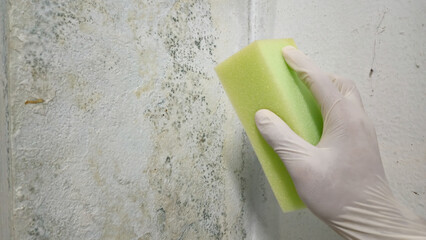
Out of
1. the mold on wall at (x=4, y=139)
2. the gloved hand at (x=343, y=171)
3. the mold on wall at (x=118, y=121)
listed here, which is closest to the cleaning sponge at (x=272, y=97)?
the gloved hand at (x=343, y=171)

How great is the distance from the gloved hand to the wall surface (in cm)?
21

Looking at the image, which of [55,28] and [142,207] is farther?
[142,207]

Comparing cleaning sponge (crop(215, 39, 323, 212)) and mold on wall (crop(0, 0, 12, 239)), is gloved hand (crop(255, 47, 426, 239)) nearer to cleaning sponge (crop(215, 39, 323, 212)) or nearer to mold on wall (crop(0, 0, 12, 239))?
cleaning sponge (crop(215, 39, 323, 212))

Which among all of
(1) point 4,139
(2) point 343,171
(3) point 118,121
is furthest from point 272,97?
(1) point 4,139

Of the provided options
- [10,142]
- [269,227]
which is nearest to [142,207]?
[10,142]

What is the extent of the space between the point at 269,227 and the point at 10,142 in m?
1.04

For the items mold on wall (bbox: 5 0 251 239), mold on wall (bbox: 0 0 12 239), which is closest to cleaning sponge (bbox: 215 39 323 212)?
mold on wall (bbox: 5 0 251 239)

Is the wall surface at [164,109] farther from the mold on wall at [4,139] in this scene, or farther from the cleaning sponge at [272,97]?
the cleaning sponge at [272,97]

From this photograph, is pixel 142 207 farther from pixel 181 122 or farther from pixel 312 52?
pixel 312 52

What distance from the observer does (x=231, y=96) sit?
0.92 m

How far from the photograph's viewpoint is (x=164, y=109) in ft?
2.84

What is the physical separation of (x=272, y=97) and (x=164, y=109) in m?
0.33

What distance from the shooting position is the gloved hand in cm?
78

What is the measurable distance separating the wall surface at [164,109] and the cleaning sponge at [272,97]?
16 cm
